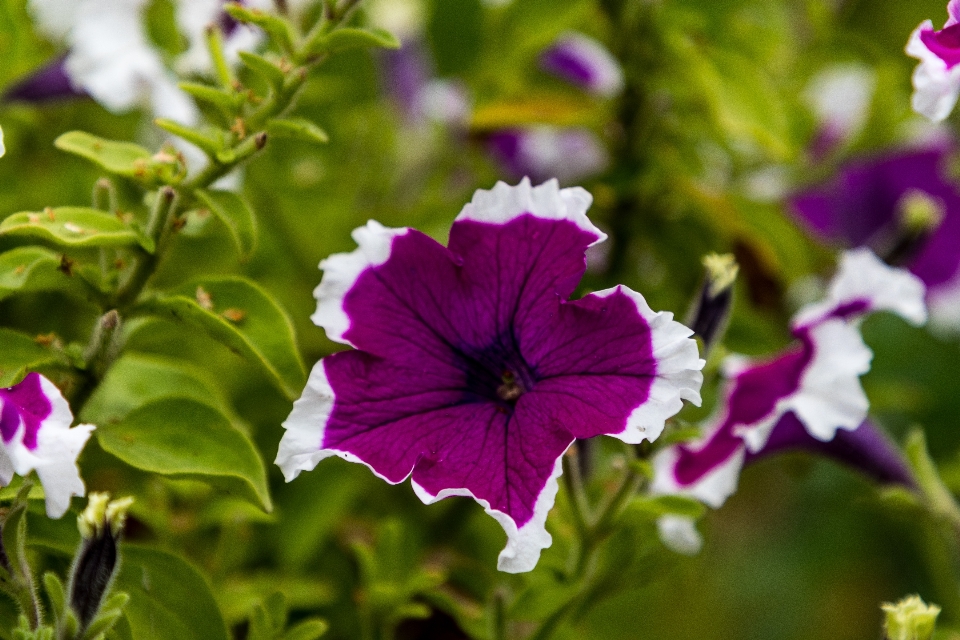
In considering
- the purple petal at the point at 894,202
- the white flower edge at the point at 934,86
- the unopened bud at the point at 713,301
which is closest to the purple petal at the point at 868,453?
the unopened bud at the point at 713,301

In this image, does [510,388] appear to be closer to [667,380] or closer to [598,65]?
[667,380]

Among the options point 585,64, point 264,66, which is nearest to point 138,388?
point 264,66

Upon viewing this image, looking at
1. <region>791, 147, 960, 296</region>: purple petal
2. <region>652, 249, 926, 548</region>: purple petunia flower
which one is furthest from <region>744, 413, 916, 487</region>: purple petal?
<region>791, 147, 960, 296</region>: purple petal

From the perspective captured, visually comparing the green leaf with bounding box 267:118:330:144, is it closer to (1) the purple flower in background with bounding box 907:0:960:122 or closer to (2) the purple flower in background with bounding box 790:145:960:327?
(1) the purple flower in background with bounding box 907:0:960:122

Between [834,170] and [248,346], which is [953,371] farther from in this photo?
[248,346]

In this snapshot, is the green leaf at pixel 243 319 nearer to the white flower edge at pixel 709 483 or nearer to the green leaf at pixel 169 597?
the green leaf at pixel 169 597
